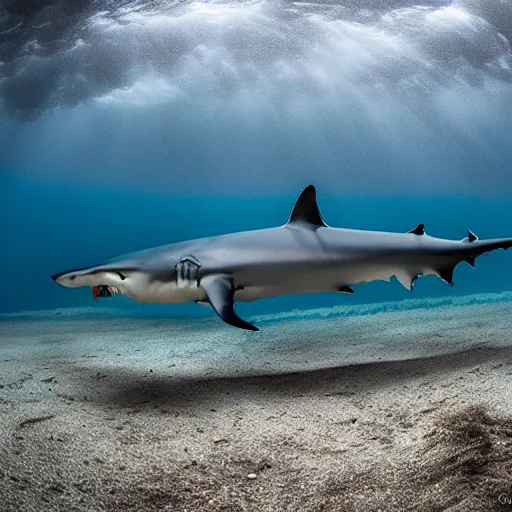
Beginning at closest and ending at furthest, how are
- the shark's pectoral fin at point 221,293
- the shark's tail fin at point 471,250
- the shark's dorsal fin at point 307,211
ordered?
the shark's pectoral fin at point 221,293, the shark's dorsal fin at point 307,211, the shark's tail fin at point 471,250

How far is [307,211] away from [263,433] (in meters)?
2.54

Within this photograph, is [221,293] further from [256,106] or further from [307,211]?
[256,106]

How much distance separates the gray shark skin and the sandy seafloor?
85cm

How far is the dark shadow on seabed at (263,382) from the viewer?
12.8 ft

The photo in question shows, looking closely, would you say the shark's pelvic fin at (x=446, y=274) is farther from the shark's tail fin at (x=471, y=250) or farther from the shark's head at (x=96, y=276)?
the shark's head at (x=96, y=276)

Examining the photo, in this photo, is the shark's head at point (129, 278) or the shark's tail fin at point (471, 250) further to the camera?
the shark's tail fin at point (471, 250)

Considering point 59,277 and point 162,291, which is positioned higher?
point 59,277

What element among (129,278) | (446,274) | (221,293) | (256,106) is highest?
(256,106)

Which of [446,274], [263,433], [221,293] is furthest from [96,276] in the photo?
[446,274]

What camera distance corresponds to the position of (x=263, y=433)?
3059 mm

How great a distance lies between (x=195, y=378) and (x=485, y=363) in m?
2.80

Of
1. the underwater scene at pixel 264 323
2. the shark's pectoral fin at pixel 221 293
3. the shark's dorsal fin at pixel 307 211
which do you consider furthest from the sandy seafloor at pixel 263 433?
the shark's dorsal fin at pixel 307 211

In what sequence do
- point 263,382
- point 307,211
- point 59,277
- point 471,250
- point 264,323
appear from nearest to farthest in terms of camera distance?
point 59,277 → point 263,382 → point 307,211 → point 471,250 → point 264,323

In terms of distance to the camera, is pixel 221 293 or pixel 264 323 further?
pixel 264 323
